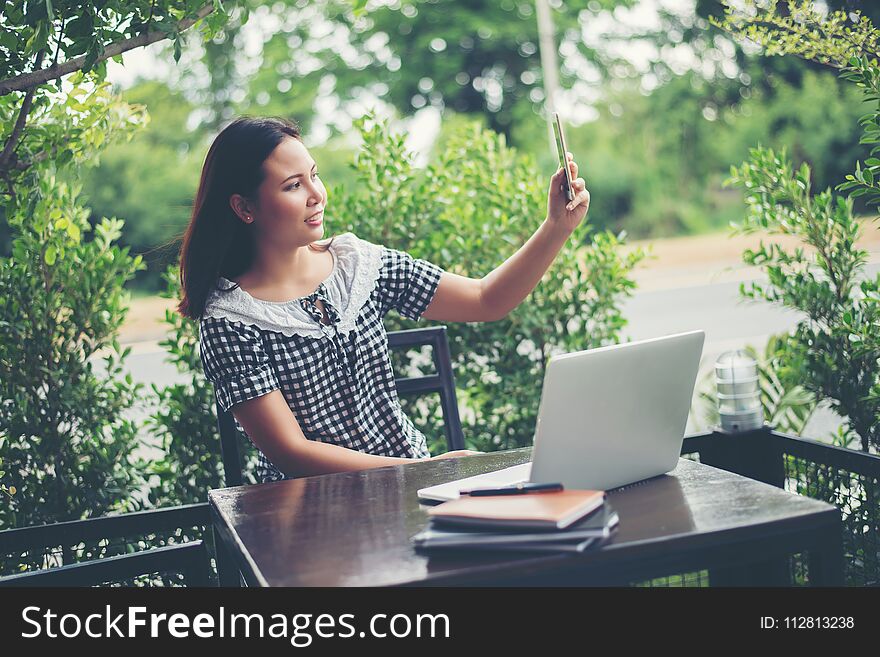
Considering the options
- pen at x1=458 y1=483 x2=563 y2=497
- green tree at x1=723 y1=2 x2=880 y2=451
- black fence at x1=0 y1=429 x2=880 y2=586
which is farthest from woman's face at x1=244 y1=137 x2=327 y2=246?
green tree at x1=723 y1=2 x2=880 y2=451

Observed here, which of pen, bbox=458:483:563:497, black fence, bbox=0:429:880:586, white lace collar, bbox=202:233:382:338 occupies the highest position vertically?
white lace collar, bbox=202:233:382:338

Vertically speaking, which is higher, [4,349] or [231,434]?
[4,349]

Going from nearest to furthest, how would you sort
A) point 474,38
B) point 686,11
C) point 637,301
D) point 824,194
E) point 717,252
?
point 824,194, point 637,301, point 717,252, point 474,38, point 686,11

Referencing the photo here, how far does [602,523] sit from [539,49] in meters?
16.1

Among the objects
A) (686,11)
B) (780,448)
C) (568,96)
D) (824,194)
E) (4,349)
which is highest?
(686,11)

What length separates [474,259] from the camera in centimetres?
302

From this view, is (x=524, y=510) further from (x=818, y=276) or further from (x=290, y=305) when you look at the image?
(x=818, y=276)

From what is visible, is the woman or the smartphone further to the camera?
the woman

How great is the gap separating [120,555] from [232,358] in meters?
0.48

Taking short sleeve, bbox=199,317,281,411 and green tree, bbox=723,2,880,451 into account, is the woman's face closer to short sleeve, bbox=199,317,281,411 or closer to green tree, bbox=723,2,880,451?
short sleeve, bbox=199,317,281,411

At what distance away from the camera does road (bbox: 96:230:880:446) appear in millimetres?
7387

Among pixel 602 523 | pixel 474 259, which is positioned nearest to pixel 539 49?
pixel 474 259

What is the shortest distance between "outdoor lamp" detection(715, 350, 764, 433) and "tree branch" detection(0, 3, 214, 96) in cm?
156

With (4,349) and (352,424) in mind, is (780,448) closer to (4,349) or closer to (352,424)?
(352,424)
